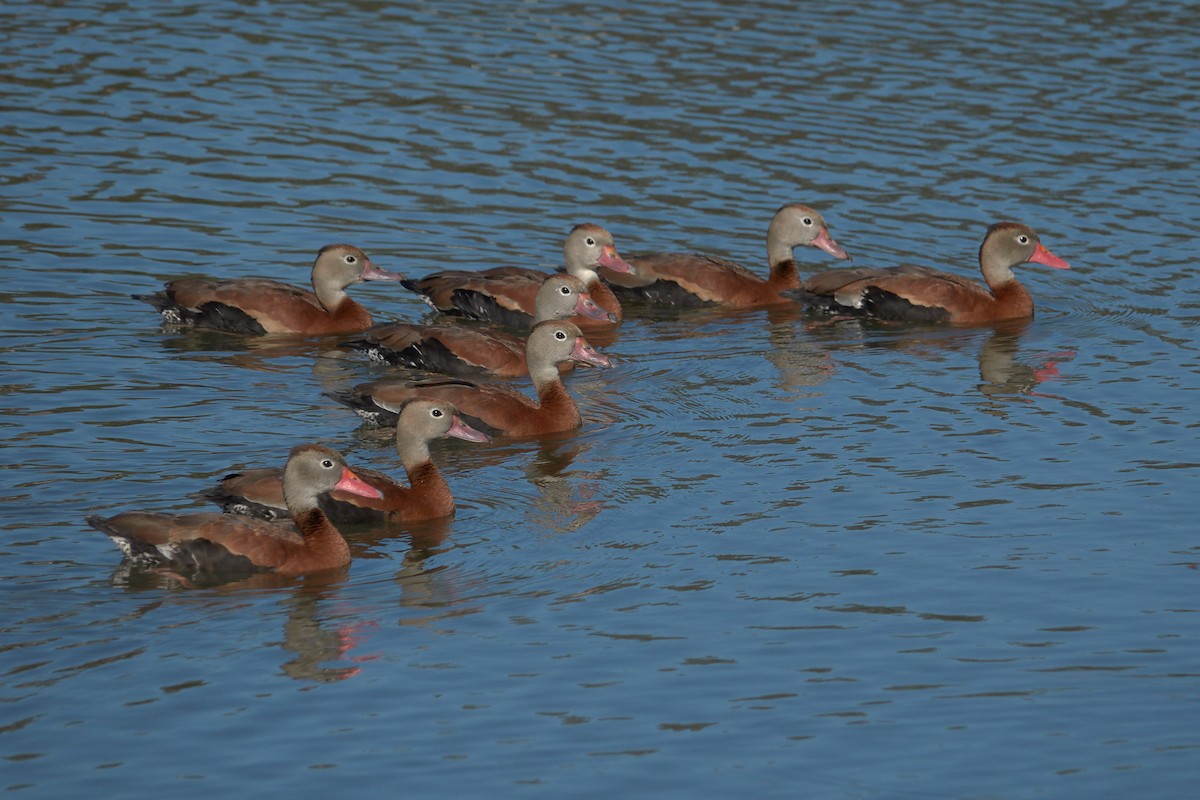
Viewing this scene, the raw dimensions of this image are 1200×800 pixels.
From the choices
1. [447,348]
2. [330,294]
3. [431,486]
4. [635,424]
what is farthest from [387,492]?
[330,294]

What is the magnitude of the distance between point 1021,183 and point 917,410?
296 inches

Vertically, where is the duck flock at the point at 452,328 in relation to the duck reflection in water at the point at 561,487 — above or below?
above

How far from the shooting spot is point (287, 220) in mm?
18875

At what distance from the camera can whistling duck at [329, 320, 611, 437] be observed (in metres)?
13.2

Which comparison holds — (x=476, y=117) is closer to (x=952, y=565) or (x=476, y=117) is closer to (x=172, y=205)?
(x=172, y=205)

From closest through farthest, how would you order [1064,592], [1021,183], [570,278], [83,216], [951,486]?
[1064,592] → [951,486] → [570,278] → [83,216] → [1021,183]

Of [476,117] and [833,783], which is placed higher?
[476,117]

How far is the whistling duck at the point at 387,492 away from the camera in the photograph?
11.2 meters

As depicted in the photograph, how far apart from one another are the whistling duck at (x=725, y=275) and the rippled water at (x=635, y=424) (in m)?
0.42

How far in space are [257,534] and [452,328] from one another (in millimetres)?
4747

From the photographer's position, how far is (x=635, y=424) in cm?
1376

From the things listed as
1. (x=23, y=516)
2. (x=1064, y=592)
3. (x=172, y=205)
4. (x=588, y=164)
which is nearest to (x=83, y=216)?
(x=172, y=205)

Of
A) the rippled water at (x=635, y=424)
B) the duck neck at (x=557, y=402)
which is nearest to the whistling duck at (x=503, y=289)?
the rippled water at (x=635, y=424)

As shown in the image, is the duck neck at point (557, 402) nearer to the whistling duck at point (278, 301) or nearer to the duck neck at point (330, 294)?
the whistling duck at point (278, 301)
